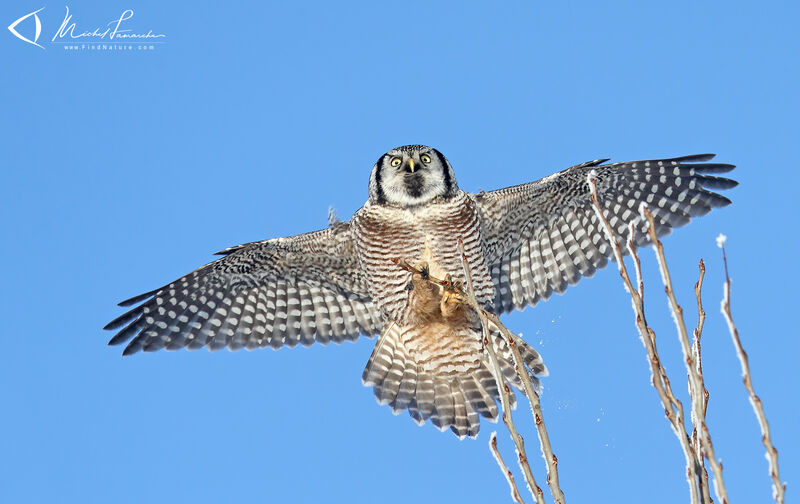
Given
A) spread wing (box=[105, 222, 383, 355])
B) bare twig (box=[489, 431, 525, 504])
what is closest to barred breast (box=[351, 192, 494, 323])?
spread wing (box=[105, 222, 383, 355])

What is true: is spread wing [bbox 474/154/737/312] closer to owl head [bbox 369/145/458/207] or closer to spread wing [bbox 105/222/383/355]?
owl head [bbox 369/145/458/207]

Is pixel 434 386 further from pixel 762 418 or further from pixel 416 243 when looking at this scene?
pixel 762 418

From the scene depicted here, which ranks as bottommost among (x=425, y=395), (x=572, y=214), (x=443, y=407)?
(x=443, y=407)

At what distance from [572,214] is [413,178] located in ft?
5.24

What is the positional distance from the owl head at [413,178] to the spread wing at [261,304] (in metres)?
0.85

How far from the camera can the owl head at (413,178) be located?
25.2 feet

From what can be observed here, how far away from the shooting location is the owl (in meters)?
7.70

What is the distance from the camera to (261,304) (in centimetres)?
897

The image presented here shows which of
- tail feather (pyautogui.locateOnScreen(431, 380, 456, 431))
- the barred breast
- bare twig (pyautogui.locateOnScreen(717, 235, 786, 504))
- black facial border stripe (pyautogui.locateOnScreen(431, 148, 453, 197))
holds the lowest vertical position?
bare twig (pyautogui.locateOnScreen(717, 235, 786, 504))

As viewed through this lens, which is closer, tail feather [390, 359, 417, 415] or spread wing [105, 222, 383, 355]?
tail feather [390, 359, 417, 415]

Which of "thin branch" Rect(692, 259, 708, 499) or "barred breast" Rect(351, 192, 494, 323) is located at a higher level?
"barred breast" Rect(351, 192, 494, 323)

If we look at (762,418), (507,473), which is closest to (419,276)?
(507,473)

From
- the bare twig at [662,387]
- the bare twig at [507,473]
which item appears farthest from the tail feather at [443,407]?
the bare twig at [662,387]

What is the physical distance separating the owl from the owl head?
1 cm
